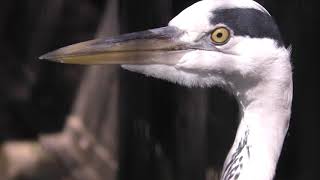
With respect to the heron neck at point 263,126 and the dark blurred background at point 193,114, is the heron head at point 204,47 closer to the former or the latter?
the heron neck at point 263,126

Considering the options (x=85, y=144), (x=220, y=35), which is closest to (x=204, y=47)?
(x=220, y=35)

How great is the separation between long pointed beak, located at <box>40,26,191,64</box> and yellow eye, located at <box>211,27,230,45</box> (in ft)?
0.17

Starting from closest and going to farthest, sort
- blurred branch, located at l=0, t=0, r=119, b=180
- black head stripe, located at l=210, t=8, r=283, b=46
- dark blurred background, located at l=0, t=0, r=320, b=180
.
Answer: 1. black head stripe, located at l=210, t=8, r=283, b=46
2. dark blurred background, located at l=0, t=0, r=320, b=180
3. blurred branch, located at l=0, t=0, r=119, b=180

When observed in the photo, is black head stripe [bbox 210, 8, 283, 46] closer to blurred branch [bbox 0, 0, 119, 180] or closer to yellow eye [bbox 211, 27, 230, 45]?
yellow eye [bbox 211, 27, 230, 45]

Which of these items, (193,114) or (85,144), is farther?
(85,144)

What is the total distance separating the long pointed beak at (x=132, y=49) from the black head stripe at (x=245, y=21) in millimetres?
83

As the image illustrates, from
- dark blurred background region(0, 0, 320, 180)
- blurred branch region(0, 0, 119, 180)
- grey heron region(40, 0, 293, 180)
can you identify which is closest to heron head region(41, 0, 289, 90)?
grey heron region(40, 0, 293, 180)

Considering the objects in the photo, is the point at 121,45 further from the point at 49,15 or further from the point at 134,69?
the point at 49,15

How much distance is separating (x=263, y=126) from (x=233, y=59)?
0.45 ft

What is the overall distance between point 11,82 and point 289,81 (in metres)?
1.32

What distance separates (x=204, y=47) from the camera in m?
1.60

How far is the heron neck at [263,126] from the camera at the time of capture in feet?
5.26

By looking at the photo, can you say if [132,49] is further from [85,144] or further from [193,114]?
[85,144]

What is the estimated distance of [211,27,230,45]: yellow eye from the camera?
159 cm
